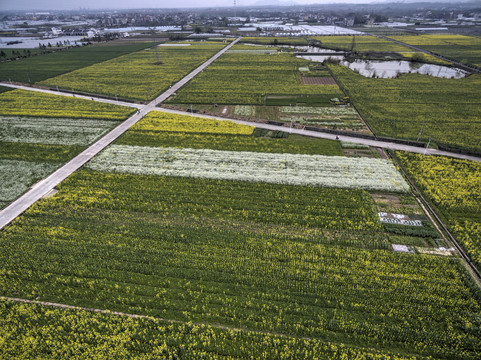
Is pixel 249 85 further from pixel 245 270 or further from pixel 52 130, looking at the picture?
pixel 245 270

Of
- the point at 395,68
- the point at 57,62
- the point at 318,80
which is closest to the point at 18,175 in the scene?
the point at 318,80

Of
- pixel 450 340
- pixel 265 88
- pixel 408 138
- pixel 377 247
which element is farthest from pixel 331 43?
pixel 450 340

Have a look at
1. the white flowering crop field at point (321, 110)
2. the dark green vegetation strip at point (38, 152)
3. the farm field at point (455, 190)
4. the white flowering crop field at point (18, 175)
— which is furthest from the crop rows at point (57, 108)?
the farm field at point (455, 190)

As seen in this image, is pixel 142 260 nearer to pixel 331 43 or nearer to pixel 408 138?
pixel 408 138

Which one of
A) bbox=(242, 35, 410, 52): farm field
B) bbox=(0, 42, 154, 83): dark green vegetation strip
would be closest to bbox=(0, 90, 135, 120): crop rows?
bbox=(0, 42, 154, 83): dark green vegetation strip

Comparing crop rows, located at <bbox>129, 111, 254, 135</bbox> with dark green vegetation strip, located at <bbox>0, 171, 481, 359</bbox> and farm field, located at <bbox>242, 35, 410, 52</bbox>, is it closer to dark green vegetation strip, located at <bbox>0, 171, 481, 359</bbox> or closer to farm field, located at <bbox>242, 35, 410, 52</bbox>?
dark green vegetation strip, located at <bbox>0, 171, 481, 359</bbox>

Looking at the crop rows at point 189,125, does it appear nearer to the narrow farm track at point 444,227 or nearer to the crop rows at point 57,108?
the crop rows at point 57,108
